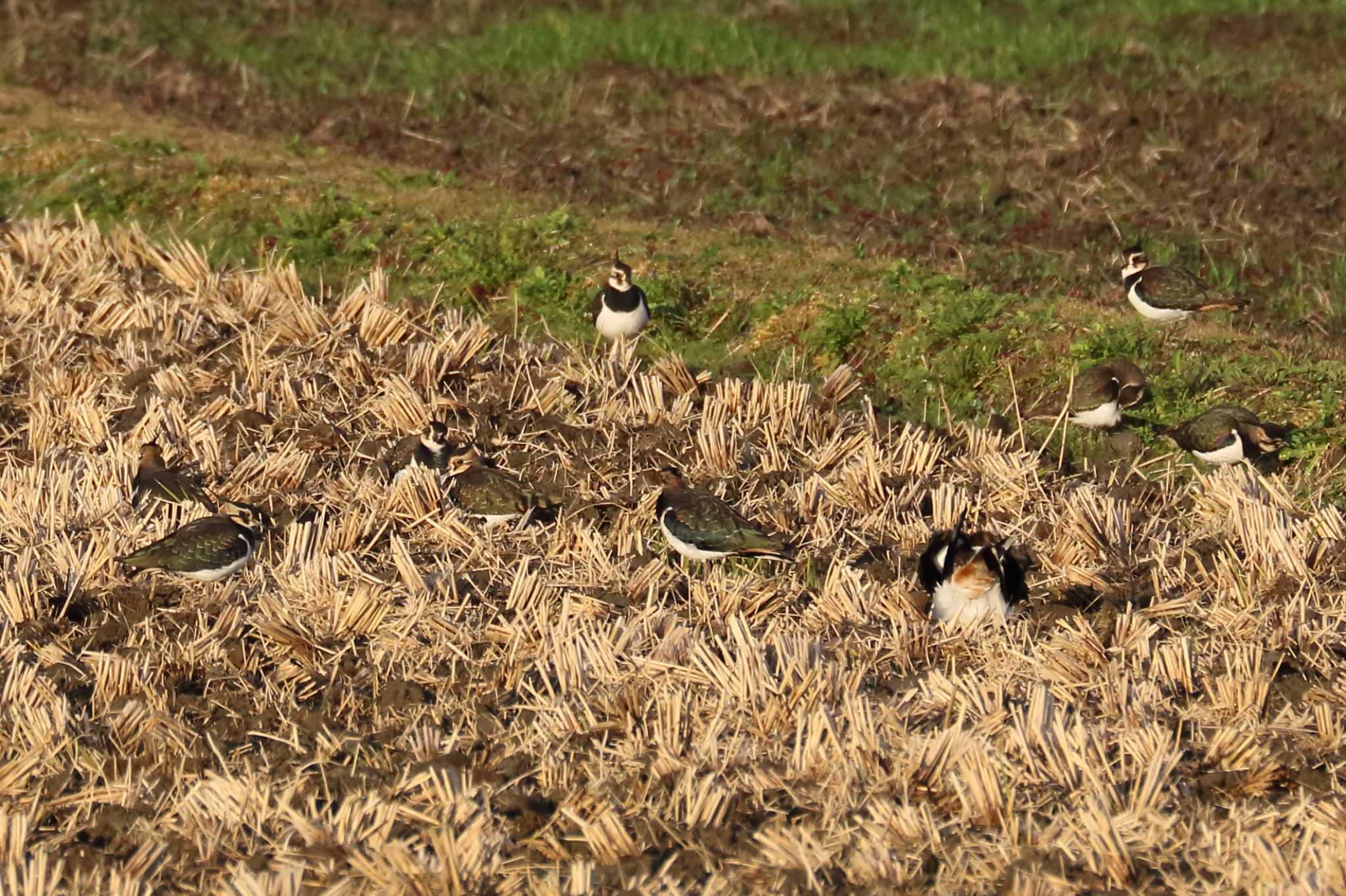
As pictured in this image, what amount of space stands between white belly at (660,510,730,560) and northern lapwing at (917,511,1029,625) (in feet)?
3.25

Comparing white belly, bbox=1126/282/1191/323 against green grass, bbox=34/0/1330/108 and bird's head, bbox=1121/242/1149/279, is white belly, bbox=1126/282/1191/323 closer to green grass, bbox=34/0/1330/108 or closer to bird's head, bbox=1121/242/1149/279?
bird's head, bbox=1121/242/1149/279

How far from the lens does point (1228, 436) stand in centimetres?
991

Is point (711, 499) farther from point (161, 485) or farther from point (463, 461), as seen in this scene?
point (161, 485)

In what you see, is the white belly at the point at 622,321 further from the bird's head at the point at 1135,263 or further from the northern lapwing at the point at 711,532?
the bird's head at the point at 1135,263

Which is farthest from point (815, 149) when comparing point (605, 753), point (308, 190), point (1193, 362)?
point (605, 753)

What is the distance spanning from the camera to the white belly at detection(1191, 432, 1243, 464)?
32.5ft

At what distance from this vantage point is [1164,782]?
6.79 m

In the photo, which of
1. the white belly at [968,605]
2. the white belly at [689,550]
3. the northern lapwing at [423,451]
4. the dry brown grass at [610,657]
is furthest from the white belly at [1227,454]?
the northern lapwing at [423,451]

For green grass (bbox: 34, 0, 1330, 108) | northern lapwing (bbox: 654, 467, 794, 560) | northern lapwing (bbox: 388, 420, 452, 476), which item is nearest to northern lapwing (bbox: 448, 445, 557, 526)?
northern lapwing (bbox: 388, 420, 452, 476)

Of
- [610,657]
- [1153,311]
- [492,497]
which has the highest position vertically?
[610,657]

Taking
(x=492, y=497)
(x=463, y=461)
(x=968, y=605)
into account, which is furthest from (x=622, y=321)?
(x=968, y=605)

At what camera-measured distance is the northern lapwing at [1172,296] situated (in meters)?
11.6

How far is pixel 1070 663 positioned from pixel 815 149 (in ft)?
27.7

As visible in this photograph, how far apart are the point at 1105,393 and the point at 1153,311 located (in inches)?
60.6
